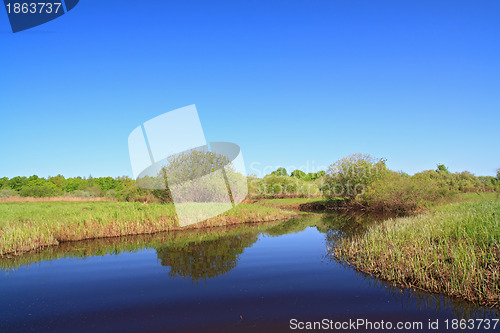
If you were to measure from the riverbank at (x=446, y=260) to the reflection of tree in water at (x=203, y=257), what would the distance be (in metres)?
5.27

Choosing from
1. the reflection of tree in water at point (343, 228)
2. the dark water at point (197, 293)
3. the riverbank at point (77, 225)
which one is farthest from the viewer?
the reflection of tree in water at point (343, 228)

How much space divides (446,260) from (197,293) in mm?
7812

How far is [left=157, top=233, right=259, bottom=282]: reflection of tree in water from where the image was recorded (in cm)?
1210

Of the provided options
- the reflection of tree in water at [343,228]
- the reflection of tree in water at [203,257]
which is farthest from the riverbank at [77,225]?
the reflection of tree in water at [343,228]

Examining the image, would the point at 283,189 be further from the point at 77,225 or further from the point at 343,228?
the point at 77,225

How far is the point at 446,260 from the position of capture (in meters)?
9.57

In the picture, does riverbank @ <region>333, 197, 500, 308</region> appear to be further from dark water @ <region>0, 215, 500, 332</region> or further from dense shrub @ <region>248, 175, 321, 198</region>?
dense shrub @ <region>248, 175, 321, 198</region>

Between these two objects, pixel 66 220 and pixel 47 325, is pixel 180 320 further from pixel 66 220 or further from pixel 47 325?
pixel 66 220

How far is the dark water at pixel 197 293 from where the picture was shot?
24.3 feet

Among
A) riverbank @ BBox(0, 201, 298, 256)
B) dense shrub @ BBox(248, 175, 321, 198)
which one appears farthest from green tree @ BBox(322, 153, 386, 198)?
riverbank @ BBox(0, 201, 298, 256)

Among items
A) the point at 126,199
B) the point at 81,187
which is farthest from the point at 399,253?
the point at 81,187

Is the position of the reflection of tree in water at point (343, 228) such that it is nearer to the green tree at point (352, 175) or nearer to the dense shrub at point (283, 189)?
the green tree at point (352, 175)

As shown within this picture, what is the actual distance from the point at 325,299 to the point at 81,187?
A: 81.4 m

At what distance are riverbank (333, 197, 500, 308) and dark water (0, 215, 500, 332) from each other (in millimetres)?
452
